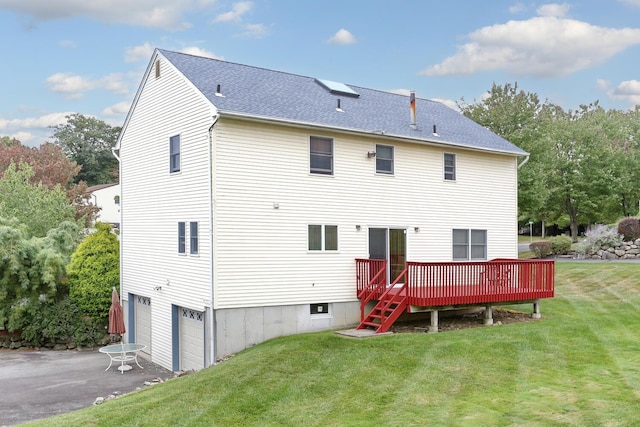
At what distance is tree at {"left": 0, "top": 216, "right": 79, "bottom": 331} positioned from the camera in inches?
789

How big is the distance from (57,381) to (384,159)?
36.2 ft

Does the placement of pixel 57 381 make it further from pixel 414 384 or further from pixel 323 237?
pixel 414 384

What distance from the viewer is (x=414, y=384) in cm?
962

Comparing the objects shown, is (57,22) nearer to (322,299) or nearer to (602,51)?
(322,299)

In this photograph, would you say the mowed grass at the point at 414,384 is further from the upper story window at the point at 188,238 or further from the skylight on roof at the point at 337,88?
the skylight on roof at the point at 337,88

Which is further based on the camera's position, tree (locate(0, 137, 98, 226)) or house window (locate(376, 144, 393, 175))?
tree (locate(0, 137, 98, 226))

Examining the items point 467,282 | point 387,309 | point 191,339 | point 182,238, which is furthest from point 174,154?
point 467,282

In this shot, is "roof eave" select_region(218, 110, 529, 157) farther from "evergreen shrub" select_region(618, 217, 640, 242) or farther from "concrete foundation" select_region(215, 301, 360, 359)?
"evergreen shrub" select_region(618, 217, 640, 242)

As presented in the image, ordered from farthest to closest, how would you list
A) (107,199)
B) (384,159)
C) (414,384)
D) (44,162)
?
(107,199) → (44,162) → (384,159) → (414,384)

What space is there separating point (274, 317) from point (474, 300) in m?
5.32

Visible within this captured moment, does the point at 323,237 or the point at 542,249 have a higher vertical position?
the point at 323,237

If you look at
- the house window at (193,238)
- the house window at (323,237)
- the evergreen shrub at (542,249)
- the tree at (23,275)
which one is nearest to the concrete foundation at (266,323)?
the house window at (323,237)

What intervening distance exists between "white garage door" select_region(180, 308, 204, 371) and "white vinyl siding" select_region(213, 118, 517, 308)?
1.67 meters

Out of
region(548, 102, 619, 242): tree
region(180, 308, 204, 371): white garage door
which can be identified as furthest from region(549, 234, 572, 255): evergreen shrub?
region(180, 308, 204, 371): white garage door
